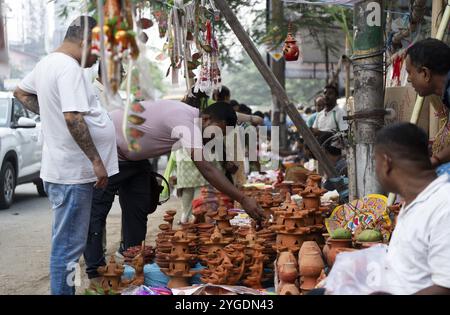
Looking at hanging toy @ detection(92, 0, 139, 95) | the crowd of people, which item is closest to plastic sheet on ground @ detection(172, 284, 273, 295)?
the crowd of people

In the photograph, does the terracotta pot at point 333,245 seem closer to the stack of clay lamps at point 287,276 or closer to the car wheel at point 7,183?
the stack of clay lamps at point 287,276

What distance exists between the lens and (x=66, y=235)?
3.66m

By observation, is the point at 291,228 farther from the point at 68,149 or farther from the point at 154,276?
the point at 68,149

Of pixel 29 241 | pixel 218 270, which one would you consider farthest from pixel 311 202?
pixel 29 241

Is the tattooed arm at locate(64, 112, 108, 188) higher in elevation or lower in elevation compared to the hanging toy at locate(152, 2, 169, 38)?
lower

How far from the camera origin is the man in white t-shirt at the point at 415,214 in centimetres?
247

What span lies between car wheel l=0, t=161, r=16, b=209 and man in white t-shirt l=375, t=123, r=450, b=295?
25.8 ft

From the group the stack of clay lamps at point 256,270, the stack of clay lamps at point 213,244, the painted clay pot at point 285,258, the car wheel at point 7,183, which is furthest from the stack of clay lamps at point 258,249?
the car wheel at point 7,183

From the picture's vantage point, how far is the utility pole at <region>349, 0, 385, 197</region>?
15.8ft

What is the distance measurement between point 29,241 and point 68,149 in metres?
3.96

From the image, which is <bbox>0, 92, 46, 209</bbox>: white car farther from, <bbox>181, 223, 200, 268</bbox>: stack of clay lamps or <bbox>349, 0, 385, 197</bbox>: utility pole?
<bbox>349, 0, 385, 197</bbox>: utility pole

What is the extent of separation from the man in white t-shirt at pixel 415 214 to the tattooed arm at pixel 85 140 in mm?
1675
